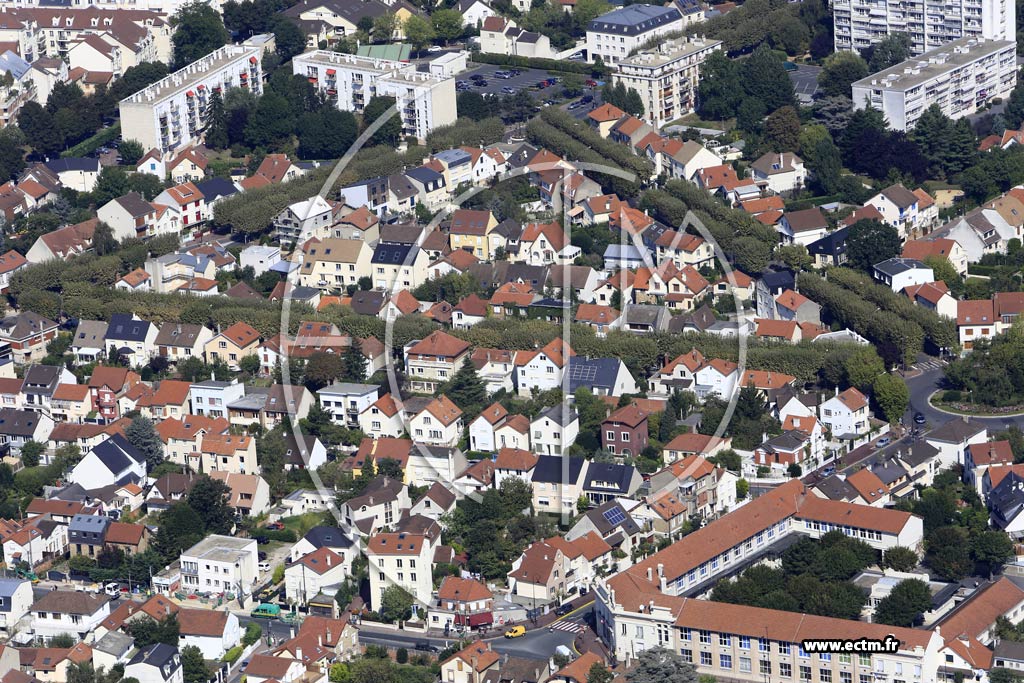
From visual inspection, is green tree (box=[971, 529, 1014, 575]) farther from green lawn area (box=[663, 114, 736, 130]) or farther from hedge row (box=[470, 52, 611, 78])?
hedge row (box=[470, 52, 611, 78])

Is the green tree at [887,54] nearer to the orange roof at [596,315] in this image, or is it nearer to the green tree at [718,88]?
the green tree at [718,88]

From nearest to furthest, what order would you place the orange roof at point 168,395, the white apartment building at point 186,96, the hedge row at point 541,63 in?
the orange roof at point 168,395, the white apartment building at point 186,96, the hedge row at point 541,63

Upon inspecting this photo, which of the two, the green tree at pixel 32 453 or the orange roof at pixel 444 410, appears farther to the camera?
the green tree at pixel 32 453

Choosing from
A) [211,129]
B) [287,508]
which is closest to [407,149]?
[211,129]

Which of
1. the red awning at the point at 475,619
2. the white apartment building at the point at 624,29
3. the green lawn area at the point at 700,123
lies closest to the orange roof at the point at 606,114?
the green lawn area at the point at 700,123

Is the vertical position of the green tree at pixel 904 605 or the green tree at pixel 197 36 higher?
the green tree at pixel 904 605

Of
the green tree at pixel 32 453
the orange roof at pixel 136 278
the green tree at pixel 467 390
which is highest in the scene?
the green tree at pixel 467 390

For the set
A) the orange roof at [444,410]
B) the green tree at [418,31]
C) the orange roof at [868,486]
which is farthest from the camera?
the green tree at [418,31]

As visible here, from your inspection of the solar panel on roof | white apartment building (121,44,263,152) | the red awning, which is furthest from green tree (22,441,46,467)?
white apartment building (121,44,263,152)
